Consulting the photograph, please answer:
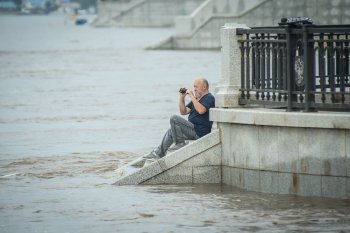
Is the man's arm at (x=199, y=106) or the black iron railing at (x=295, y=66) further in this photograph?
the man's arm at (x=199, y=106)

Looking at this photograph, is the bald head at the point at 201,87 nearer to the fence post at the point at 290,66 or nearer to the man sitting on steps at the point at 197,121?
the man sitting on steps at the point at 197,121

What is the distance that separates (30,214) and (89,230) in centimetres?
145

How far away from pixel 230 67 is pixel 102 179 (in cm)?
268

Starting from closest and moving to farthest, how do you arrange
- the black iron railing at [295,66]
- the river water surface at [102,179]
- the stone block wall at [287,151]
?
the river water surface at [102,179] → the stone block wall at [287,151] → the black iron railing at [295,66]

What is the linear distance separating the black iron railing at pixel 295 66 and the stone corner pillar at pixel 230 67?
0.08 metres

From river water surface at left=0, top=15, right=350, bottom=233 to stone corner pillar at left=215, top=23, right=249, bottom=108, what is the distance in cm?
111

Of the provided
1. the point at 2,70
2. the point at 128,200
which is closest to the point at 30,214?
the point at 128,200

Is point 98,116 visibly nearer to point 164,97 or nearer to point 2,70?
point 164,97

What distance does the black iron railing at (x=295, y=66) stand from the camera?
47.2 feet

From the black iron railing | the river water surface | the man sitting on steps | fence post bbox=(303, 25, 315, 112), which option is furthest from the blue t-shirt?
fence post bbox=(303, 25, 315, 112)

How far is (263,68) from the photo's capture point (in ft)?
49.9

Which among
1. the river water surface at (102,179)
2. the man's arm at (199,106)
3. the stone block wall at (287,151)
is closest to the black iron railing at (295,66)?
the stone block wall at (287,151)

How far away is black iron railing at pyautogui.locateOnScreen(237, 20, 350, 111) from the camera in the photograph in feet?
47.2

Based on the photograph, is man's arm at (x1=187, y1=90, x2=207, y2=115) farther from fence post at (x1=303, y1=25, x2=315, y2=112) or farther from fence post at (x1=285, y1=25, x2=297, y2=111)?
fence post at (x1=303, y1=25, x2=315, y2=112)
